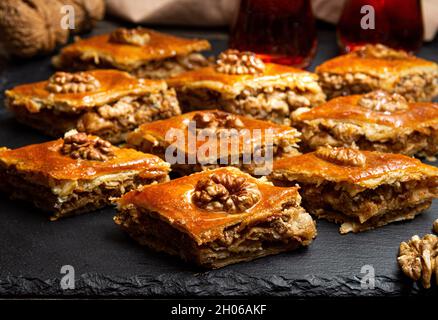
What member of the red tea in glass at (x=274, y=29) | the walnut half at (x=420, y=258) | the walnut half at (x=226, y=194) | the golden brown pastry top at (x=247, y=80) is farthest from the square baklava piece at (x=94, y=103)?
the walnut half at (x=420, y=258)

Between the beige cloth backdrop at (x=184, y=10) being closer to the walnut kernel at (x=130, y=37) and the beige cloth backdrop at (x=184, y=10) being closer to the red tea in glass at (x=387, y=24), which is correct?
the red tea in glass at (x=387, y=24)

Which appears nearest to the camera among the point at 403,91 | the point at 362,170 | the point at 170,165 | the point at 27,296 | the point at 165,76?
the point at 27,296

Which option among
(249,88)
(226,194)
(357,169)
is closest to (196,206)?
(226,194)

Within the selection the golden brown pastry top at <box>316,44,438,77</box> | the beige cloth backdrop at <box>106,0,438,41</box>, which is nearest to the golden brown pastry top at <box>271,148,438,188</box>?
the golden brown pastry top at <box>316,44,438,77</box>

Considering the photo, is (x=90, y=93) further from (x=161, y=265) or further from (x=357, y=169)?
(x=357, y=169)

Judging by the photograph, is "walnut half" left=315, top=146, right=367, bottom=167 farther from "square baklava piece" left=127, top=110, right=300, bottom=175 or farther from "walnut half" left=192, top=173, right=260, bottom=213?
"walnut half" left=192, top=173, right=260, bottom=213
